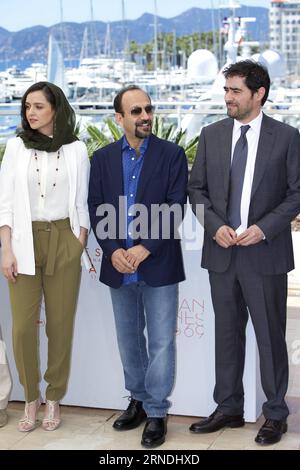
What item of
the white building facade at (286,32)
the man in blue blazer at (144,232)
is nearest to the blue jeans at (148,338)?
the man in blue blazer at (144,232)

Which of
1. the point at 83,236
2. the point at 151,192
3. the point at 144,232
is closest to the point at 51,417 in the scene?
the point at 83,236

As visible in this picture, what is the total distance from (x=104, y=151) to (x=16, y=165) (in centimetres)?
39

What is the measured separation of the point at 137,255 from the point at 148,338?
41 centimetres

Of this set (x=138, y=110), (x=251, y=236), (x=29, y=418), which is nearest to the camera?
(x=251, y=236)

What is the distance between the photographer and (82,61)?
33250 mm

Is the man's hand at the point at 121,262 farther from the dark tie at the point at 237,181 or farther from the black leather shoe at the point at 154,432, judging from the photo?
the black leather shoe at the point at 154,432

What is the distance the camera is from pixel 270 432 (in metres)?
3.75

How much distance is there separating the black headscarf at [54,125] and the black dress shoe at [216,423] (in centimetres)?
139

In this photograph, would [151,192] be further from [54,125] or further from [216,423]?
[216,423]

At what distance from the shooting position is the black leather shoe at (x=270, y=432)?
373cm

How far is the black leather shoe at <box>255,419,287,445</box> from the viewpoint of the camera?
3.73 meters
